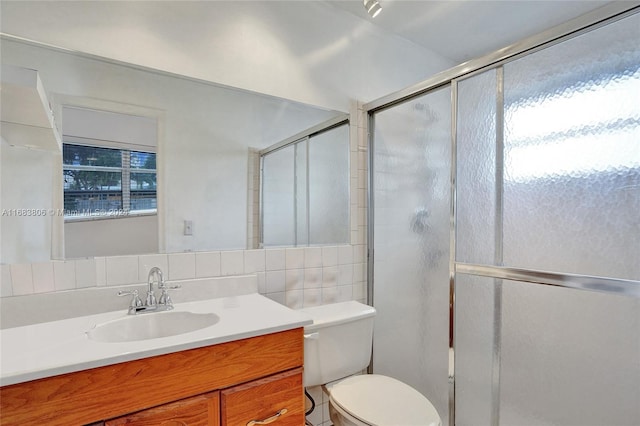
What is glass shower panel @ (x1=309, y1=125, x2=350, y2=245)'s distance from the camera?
192 centimetres

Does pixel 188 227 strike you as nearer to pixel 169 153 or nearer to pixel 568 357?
pixel 169 153

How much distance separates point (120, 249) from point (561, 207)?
5.73 feet

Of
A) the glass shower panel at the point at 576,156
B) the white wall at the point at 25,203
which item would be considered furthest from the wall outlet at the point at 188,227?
the glass shower panel at the point at 576,156

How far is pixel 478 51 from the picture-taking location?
8.10 feet

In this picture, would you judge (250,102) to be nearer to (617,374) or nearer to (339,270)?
(339,270)

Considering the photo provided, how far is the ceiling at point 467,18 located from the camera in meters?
1.90

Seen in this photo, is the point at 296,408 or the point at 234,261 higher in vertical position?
the point at 234,261

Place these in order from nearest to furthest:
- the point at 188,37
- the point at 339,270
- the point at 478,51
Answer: the point at 188,37
the point at 339,270
the point at 478,51

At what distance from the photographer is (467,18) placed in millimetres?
2037

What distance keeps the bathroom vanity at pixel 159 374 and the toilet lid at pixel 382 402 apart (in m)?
0.28

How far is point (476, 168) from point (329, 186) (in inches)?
31.9

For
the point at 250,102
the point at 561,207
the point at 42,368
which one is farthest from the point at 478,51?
the point at 42,368

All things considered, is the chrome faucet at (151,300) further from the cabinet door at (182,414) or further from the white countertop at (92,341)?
the cabinet door at (182,414)

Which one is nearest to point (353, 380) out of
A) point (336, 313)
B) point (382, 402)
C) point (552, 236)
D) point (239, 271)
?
point (382, 402)
